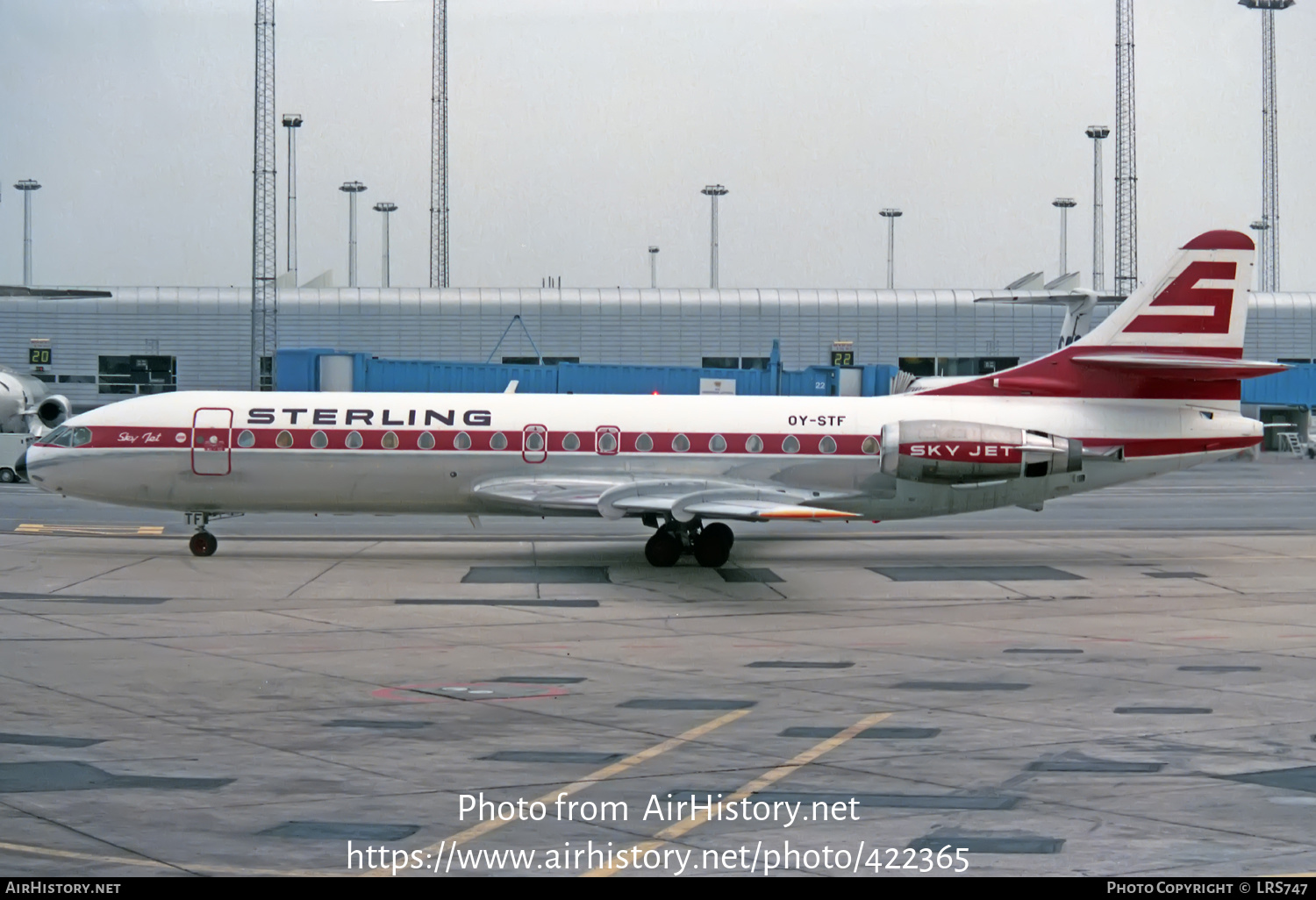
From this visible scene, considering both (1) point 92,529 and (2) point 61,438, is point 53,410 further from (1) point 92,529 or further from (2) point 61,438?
(2) point 61,438

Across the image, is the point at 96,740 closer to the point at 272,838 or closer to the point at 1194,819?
the point at 272,838

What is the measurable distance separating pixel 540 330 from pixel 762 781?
212 feet

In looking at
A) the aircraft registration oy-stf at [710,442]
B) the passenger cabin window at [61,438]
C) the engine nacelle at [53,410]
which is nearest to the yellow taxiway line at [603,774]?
the aircraft registration oy-stf at [710,442]

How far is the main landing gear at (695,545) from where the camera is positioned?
26.0 metres

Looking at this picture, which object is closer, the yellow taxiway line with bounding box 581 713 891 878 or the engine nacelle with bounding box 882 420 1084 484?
the yellow taxiway line with bounding box 581 713 891 878

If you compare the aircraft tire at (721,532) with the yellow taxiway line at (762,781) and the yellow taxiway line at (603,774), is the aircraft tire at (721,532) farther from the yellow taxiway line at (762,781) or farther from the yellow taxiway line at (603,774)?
the yellow taxiway line at (762,781)

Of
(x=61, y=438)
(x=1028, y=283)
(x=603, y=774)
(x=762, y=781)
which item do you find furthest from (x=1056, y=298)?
(x=603, y=774)

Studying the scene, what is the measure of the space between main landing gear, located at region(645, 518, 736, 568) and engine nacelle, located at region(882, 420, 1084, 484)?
335 cm

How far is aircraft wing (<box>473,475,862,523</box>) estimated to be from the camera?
24688 mm

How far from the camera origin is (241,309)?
72.6 metres

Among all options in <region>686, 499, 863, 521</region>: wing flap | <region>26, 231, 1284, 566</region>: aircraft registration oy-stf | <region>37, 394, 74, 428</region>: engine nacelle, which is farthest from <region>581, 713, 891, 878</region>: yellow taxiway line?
<region>37, 394, 74, 428</region>: engine nacelle

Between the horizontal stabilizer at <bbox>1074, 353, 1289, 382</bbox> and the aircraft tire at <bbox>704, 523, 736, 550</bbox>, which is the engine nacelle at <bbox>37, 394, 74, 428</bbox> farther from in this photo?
the horizontal stabilizer at <bbox>1074, 353, 1289, 382</bbox>

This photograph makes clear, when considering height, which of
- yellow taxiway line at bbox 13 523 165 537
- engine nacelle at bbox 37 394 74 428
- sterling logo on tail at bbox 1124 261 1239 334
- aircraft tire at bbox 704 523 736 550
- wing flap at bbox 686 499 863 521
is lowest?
yellow taxiway line at bbox 13 523 165 537

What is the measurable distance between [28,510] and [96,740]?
86.7ft
